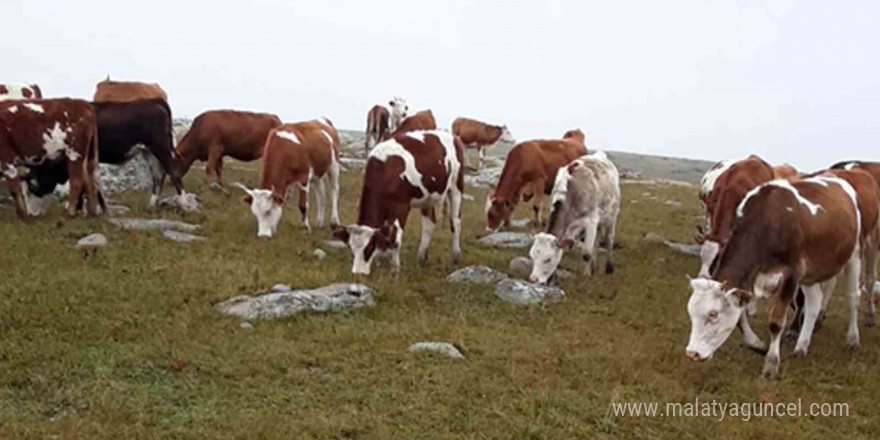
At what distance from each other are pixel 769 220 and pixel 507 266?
7.19m

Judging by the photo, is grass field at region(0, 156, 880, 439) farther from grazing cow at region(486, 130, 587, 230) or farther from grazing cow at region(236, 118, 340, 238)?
A: grazing cow at region(486, 130, 587, 230)

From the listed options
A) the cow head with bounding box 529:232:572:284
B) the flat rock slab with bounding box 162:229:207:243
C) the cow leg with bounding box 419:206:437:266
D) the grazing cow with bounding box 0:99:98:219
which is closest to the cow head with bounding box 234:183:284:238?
the flat rock slab with bounding box 162:229:207:243

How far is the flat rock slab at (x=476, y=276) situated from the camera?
14.2m

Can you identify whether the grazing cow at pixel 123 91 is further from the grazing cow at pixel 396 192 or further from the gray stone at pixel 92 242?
the grazing cow at pixel 396 192

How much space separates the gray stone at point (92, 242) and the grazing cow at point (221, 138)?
7.14 m

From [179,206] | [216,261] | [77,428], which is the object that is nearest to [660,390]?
[77,428]

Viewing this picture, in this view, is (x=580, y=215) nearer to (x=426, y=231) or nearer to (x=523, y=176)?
(x=426, y=231)

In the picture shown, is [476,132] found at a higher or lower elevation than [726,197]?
lower

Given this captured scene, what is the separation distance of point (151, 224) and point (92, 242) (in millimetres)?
2305

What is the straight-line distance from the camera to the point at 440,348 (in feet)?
33.2

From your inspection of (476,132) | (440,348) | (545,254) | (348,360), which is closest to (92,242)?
(348,360)

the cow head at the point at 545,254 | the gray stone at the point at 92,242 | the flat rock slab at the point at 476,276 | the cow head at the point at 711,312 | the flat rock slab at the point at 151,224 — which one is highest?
the cow head at the point at 711,312

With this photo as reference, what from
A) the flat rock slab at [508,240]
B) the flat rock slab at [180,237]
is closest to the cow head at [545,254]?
the flat rock slab at [508,240]

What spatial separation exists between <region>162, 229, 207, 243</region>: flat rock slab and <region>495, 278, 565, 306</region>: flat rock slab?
638 cm
